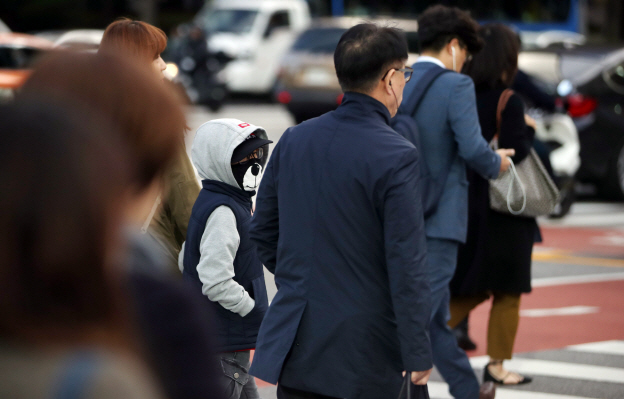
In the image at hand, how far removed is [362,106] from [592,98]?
30.2 ft

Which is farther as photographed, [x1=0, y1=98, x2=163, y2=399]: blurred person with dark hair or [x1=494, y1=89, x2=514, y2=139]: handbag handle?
[x1=494, y1=89, x2=514, y2=139]: handbag handle

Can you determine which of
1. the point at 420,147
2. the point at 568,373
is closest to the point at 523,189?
the point at 420,147

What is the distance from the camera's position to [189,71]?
21.5 metres

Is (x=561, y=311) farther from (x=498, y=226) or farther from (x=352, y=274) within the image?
(x=352, y=274)

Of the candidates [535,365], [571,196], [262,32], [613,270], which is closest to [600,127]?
[571,196]

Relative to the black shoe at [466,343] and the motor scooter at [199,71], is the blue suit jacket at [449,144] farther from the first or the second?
the motor scooter at [199,71]

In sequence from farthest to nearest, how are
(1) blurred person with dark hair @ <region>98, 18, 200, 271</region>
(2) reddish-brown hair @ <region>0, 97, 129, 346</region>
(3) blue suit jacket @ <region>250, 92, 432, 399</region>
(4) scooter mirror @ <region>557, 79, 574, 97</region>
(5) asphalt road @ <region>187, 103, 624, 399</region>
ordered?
1. (4) scooter mirror @ <region>557, 79, 574, 97</region>
2. (5) asphalt road @ <region>187, 103, 624, 399</region>
3. (1) blurred person with dark hair @ <region>98, 18, 200, 271</region>
4. (3) blue suit jacket @ <region>250, 92, 432, 399</region>
5. (2) reddish-brown hair @ <region>0, 97, 129, 346</region>

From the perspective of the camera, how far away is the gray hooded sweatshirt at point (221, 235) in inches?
134

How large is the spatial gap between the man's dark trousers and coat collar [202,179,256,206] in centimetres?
133

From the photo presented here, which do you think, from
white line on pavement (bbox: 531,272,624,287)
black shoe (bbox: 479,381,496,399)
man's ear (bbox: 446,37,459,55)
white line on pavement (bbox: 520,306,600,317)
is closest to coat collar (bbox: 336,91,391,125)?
man's ear (bbox: 446,37,459,55)

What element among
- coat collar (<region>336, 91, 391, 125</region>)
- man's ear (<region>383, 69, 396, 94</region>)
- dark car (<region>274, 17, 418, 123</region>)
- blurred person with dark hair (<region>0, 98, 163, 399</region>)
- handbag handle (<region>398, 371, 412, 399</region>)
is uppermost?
blurred person with dark hair (<region>0, 98, 163, 399</region>)

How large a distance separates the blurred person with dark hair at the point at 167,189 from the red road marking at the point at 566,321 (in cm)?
290

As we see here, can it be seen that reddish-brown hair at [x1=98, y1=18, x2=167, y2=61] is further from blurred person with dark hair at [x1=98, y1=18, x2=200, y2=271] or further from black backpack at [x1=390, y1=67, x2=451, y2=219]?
black backpack at [x1=390, y1=67, x2=451, y2=219]

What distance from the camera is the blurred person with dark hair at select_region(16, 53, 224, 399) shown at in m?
1.34
